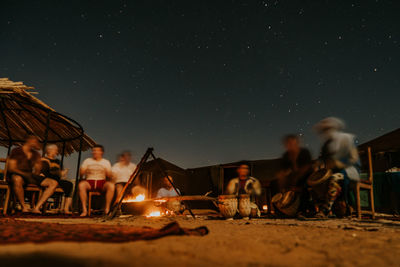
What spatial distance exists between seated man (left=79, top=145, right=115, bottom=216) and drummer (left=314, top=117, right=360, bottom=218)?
4.56 meters

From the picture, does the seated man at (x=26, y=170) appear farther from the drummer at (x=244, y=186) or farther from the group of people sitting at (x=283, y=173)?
the drummer at (x=244, y=186)

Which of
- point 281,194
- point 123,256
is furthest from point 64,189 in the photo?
point 123,256

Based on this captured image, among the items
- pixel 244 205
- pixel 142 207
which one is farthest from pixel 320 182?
pixel 142 207

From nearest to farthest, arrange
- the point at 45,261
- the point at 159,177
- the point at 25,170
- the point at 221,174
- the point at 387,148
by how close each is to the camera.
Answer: the point at 45,261 < the point at 25,170 < the point at 387,148 < the point at 221,174 < the point at 159,177

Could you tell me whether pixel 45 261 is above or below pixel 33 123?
below

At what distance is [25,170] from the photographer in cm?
564

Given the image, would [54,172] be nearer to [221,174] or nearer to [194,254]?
[194,254]

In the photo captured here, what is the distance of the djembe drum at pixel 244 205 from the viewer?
5871 mm

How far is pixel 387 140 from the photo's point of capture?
27.9 ft

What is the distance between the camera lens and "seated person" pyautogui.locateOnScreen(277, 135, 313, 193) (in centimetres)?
578

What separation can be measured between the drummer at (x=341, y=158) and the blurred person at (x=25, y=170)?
18.5ft

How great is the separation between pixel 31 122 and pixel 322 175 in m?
7.52

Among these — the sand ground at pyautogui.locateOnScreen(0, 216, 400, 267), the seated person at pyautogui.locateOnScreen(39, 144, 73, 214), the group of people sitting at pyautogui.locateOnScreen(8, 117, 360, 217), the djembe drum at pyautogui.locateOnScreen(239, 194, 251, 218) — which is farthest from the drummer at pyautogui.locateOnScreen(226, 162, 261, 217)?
the sand ground at pyautogui.locateOnScreen(0, 216, 400, 267)

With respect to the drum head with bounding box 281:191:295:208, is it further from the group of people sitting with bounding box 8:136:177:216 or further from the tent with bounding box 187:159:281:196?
the tent with bounding box 187:159:281:196
